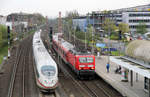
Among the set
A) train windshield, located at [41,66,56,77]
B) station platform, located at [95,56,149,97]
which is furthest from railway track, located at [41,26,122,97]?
train windshield, located at [41,66,56,77]

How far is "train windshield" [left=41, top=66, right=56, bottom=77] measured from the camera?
75.8ft

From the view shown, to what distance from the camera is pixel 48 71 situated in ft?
76.5

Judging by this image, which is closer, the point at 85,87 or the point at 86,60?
the point at 85,87

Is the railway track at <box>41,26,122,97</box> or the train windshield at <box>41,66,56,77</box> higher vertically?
the train windshield at <box>41,66,56,77</box>

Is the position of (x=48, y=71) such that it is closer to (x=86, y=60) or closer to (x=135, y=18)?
(x=86, y=60)

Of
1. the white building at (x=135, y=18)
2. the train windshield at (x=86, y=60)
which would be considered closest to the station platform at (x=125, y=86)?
the train windshield at (x=86, y=60)

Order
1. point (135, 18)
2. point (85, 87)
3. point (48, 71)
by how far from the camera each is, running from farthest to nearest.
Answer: point (135, 18), point (85, 87), point (48, 71)

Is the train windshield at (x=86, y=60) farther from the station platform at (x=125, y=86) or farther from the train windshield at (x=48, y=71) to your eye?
the train windshield at (x=48, y=71)

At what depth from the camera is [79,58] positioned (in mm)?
29156

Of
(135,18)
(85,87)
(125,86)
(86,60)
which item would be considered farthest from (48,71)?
(135,18)

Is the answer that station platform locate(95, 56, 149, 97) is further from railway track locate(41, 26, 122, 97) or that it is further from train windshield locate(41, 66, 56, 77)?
train windshield locate(41, 66, 56, 77)

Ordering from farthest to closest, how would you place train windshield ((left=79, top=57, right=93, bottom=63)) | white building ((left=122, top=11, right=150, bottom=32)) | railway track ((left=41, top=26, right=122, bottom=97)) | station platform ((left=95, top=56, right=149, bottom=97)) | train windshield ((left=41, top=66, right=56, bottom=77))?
white building ((left=122, top=11, right=150, bottom=32)) → train windshield ((left=79, top=57, right=93, bottom=63)) → railway track ((left=41, top=26, right=122, bottom=97)) → train windshield ((left=41, top=66, right=56, bottom=77)) → station platform ((left=95, top=56, right=149, bottom=97))

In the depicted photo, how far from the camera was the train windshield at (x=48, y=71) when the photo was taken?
2312 cm

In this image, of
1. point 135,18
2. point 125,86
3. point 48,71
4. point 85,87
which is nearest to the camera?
point 48,71
